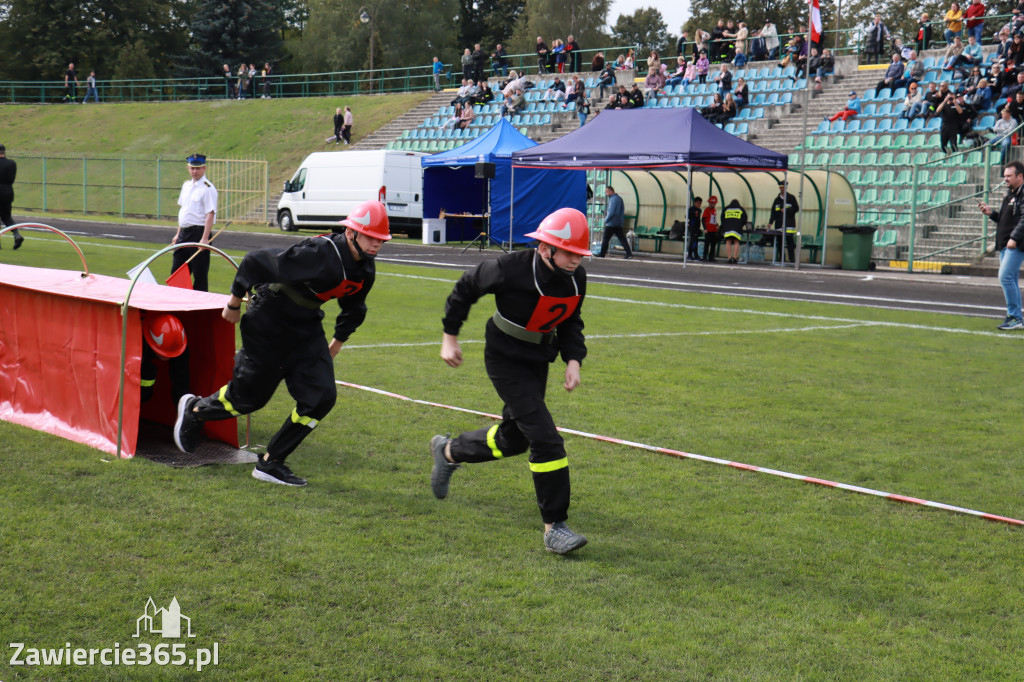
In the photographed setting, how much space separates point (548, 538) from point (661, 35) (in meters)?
87.0

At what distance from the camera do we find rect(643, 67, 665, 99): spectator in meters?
38.1

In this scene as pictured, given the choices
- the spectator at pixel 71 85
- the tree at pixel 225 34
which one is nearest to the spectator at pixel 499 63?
the tree at pixel 225 34

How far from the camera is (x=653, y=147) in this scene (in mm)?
24609

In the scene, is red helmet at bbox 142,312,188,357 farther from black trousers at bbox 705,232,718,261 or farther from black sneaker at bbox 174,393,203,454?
black trousers at bbox 705,232,718,261

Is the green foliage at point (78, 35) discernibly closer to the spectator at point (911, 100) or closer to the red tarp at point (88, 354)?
the spectator at point (911, 100)

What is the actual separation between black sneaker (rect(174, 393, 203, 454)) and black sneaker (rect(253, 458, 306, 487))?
24.5 inches

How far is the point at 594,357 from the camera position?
11.3m

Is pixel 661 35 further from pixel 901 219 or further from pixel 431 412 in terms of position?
pixel 431 412

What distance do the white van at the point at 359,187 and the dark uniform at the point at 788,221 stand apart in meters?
12.2

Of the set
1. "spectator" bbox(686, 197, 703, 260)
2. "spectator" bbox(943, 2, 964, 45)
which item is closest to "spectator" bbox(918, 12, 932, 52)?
"spectator" bbox(943, 2, 964, 45)

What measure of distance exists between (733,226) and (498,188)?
7.90 m

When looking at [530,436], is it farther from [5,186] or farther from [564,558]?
[5,186]

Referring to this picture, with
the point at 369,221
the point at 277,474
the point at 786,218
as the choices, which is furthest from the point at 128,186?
the point at 369,221

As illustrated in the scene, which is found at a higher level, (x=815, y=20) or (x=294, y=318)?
(x=815, y=20)
